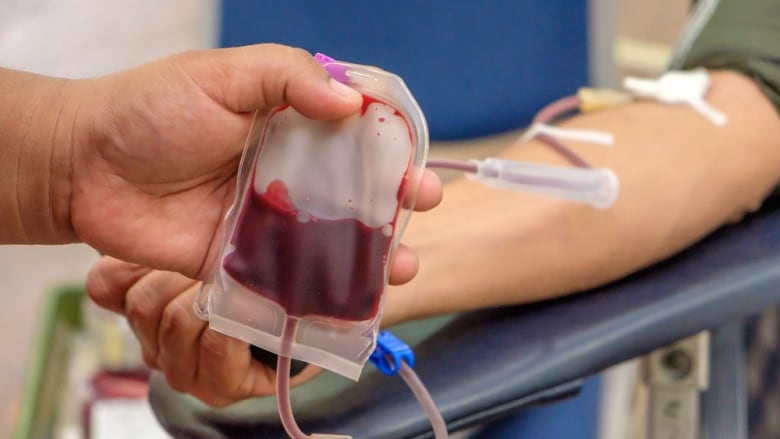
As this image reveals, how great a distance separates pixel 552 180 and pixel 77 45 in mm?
1589

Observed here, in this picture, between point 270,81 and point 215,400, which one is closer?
point 270,81

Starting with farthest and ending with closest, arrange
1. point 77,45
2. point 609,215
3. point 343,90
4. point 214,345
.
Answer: point 77,45 → point 609,215 → point 214,345 → point 343,90

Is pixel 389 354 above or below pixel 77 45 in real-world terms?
above

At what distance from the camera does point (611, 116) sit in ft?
2.53

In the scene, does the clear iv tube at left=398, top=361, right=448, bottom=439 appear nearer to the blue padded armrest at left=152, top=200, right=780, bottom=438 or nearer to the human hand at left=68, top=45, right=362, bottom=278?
the blue padded armrest at left=152, top=200, right=780, bottom=438

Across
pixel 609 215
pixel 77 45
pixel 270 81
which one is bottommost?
pixel 77 45

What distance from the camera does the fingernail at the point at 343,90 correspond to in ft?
1.41

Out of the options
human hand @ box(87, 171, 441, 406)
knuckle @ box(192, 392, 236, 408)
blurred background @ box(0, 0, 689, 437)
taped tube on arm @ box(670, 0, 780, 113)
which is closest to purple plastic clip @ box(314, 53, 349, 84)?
human hand @ box(87, 171, 441, 406)

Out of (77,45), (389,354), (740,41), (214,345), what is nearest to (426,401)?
(389,354)

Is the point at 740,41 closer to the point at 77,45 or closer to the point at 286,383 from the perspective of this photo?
the point at 286,383

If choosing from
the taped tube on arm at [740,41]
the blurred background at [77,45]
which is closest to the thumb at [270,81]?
the taped tube on arm at [740,41]

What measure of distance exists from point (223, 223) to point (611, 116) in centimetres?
42

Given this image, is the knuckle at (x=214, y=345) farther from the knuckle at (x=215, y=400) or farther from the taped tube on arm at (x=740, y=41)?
the taped tube on arm at (x=740, y=41)

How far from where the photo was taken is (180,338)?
0.56 meters
